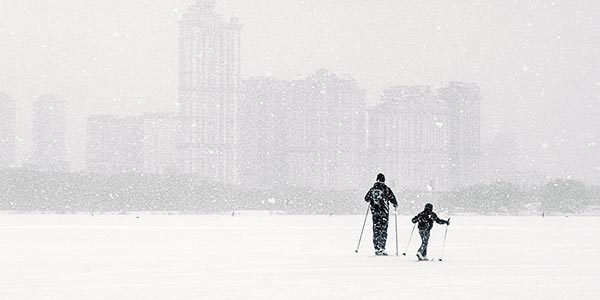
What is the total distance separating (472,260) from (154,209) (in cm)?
13862

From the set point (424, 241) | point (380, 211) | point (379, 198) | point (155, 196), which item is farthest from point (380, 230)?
point (155, 196)

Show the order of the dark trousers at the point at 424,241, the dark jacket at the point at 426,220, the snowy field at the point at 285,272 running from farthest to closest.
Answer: the dark jacket at the point at 426,220, the dark trousers at the point at 424,241, the snowy field at the point at 285,272

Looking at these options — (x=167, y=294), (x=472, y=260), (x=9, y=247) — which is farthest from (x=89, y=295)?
(x=9, y=247)

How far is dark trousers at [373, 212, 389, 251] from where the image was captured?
21.4m

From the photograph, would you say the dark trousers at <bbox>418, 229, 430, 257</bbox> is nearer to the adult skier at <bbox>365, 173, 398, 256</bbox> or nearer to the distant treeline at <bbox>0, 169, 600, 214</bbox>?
the adult skier at <bbox>365, 173, 398, 256</bbox>

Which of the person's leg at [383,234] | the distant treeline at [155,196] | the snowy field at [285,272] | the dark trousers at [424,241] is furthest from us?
the distant treeline at [155,196]

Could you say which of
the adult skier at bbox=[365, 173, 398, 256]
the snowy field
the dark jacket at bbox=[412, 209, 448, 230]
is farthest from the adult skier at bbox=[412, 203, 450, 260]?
the adult skier at bbox=[365, 173, 398, 256]

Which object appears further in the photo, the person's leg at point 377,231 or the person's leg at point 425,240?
the person's leg at point 377,231

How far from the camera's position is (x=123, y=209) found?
154 metres

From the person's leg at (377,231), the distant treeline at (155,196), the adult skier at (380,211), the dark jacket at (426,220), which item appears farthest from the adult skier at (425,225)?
the distant treeline at (155,196)

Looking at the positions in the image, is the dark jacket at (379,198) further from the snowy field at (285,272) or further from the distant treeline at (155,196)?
the distant treeline at (155,196)

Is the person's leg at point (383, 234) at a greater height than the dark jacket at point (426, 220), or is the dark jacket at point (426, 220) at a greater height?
the dark jacket at point (426, 220)

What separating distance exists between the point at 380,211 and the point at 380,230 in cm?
43

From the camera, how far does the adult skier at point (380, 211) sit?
21.4 meters
